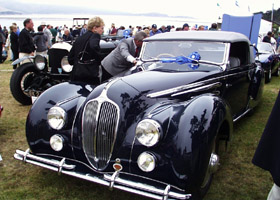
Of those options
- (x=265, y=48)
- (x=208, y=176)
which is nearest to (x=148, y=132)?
(x=208, y=176)

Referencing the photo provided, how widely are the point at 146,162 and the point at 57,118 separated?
3.59 feet

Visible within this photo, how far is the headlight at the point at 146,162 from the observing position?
2.32 m

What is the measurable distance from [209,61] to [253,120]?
204cm

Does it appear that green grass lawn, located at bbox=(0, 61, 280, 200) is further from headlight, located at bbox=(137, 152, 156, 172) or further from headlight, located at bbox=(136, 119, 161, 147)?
headlight, located at bbox=(136, 119, 161, 147)

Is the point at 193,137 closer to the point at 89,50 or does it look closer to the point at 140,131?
the point at 140,131

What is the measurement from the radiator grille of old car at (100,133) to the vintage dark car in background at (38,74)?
296cm

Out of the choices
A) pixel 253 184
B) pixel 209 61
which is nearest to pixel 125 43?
pixel 209 61

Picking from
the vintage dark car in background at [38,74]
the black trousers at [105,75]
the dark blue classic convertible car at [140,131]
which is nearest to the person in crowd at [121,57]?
the black trousers at [105,75]

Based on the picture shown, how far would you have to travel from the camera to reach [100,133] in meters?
2.62

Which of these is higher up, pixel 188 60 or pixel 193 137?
pixel 188 60

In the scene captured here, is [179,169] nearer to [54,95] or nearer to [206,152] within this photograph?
[206,152]

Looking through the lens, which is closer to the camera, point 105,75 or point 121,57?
point 121,57

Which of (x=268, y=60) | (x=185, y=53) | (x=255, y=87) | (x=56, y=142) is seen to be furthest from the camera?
(x=268, y=60)

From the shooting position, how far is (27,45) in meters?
7.16
